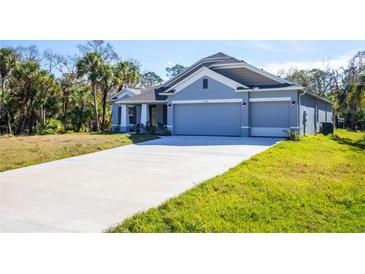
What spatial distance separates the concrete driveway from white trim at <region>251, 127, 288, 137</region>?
19.7ft

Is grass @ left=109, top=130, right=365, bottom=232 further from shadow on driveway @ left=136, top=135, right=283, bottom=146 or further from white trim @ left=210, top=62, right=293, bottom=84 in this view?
white trim @ left=210, top=62, right=293, bottom=84

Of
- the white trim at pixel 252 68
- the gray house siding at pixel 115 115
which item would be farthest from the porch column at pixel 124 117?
the white trim at pixel 252 68

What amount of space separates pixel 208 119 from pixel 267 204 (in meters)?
14.2

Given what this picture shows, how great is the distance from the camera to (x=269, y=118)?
18531mm

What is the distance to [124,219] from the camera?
5.20 metres

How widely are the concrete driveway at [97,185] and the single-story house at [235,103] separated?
624 centimetres

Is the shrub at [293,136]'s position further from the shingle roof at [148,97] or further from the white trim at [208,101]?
the shingle roof at [148,97]

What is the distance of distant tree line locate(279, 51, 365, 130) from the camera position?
36062mm

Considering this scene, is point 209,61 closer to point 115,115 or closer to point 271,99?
point 271,99

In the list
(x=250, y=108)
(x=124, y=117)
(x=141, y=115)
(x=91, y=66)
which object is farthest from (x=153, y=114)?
(x=250, y=108)

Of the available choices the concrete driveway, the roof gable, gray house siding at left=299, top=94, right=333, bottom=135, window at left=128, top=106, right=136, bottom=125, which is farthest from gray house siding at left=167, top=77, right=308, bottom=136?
the concrete driveway

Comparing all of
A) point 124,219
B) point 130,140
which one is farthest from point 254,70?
point 124,219

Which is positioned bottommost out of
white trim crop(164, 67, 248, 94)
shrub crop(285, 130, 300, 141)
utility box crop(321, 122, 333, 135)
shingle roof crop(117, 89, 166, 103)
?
shrub crop(285, 130, 300, 141)
